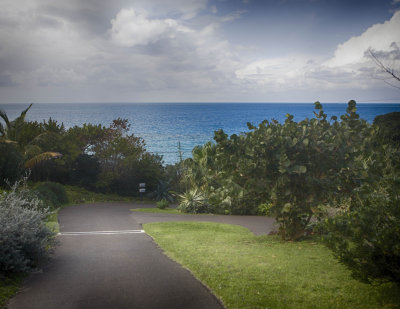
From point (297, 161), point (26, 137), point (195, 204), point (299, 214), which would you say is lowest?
point (195, 204)

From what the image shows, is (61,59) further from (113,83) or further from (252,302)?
(252,302)

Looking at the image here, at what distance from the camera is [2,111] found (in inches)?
762

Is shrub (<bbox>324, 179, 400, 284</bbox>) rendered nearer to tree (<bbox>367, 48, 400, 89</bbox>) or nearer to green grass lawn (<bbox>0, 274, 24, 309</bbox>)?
tree (<bbox>367, 48, 400, 89</bbox>)

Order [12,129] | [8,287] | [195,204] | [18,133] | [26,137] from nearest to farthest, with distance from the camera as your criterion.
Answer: [8,287] → [195,204] → [12,129] → [18,133] → [26,137]

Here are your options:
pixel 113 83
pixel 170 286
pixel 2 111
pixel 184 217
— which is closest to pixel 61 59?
pixel 113 83

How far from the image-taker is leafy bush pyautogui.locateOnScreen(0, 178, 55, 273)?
5.96 metres

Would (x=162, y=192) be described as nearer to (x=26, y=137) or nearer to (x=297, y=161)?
(x=26, y=137)

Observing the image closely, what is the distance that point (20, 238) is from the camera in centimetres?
620

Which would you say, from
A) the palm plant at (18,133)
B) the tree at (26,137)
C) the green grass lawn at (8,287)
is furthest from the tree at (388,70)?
the palm plant at (18,133)

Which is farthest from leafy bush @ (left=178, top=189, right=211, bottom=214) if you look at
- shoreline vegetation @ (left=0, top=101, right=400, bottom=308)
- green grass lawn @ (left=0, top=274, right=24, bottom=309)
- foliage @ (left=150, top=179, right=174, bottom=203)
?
green grass lawn @ (left=0, top=274, right=24, bottom=309)

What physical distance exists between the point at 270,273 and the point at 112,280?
2723 millimetres

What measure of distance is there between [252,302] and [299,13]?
63.2ft

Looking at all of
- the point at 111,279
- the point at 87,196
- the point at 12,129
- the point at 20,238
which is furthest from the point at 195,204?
the point at 12,129

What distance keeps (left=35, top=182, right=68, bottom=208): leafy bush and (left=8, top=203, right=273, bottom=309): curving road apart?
5.54m
